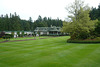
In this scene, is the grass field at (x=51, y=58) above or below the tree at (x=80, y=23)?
below

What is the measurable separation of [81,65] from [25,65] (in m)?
3.88

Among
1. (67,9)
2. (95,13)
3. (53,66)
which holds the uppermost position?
(95,13)

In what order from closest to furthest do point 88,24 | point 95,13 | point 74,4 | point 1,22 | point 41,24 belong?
point 88,24, point 74,4, point 95,13, point 1,22, point 41,24

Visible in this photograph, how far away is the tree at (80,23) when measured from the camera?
70.4 feet

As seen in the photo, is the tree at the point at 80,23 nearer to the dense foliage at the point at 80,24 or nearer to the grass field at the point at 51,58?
the dense foliage at the point at 80,24

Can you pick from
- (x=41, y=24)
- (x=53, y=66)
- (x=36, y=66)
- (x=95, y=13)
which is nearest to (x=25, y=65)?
(x=36, y=66)

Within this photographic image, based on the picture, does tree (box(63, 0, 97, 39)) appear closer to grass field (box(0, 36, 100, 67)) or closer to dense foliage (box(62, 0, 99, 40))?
dense foliage (box(62, 0, 99, 40))

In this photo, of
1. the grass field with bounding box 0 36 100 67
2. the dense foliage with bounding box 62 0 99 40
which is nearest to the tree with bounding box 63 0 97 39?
the dense foliage with bounding box 62 0 99 40

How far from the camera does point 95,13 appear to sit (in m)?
56.8

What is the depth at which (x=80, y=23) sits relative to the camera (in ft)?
71.7

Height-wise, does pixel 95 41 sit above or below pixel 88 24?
below

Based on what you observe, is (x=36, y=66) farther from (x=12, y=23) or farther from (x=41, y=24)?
(x=41, y=24)

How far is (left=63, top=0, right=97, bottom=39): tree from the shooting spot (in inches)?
845

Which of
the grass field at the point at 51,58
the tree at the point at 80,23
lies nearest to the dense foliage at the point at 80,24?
the tree at the point at 80,23
